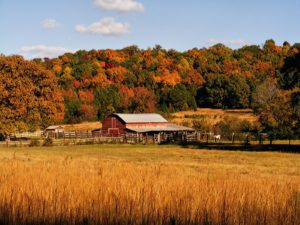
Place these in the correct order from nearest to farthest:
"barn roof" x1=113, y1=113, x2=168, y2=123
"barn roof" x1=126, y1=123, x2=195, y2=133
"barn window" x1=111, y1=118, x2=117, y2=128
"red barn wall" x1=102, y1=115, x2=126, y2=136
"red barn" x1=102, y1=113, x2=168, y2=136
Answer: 1. "barn roof" x1=126, y1=123, x2=195, y2=133
2. "red barn" x1=102, y1=113, x2=168, y2=136
3. "red barn wall" x1=102, y1=115, x2=126, y2=136
4. "barn roof" x1=113, y1=113, x2=168, y2=123
5. "barn window" x1=111, y1=118, x2=117, y2=128

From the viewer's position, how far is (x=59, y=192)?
24.6 ft

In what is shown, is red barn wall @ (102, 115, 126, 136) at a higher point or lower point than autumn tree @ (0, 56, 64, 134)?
lower

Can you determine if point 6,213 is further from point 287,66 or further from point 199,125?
point 199,125

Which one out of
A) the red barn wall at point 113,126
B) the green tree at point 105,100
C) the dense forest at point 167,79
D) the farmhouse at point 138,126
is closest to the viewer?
the farmhouse at point 138,126

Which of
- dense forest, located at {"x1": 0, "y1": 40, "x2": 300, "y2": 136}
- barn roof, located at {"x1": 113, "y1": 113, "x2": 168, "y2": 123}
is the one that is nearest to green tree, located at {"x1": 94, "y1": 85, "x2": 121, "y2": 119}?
dense forest, located at {"x1": 0, "y1": 40, "x2": 300, "y2": 136}

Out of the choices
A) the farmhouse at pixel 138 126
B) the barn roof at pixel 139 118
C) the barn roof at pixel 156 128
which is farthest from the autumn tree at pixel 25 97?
the barn roof at pixel 156 128

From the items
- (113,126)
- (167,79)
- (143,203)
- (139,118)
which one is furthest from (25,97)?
(167,79)

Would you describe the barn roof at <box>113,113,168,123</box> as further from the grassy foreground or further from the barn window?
the grassy foreground

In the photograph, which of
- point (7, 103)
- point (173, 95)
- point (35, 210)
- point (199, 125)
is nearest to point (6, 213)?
point (35, 210)

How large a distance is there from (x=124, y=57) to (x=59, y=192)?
14586 centimetres

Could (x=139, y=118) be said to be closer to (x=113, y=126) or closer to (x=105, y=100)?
(x=113, y=126)

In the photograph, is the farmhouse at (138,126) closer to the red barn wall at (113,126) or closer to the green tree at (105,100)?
the red barn wall at (113,126)

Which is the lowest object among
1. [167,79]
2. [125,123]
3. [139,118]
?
[125,123]

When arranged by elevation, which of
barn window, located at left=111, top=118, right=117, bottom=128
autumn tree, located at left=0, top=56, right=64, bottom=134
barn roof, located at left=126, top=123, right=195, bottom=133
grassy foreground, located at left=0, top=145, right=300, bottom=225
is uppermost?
autumn tree, located at left=0, top=56, right=64, bottom=134
